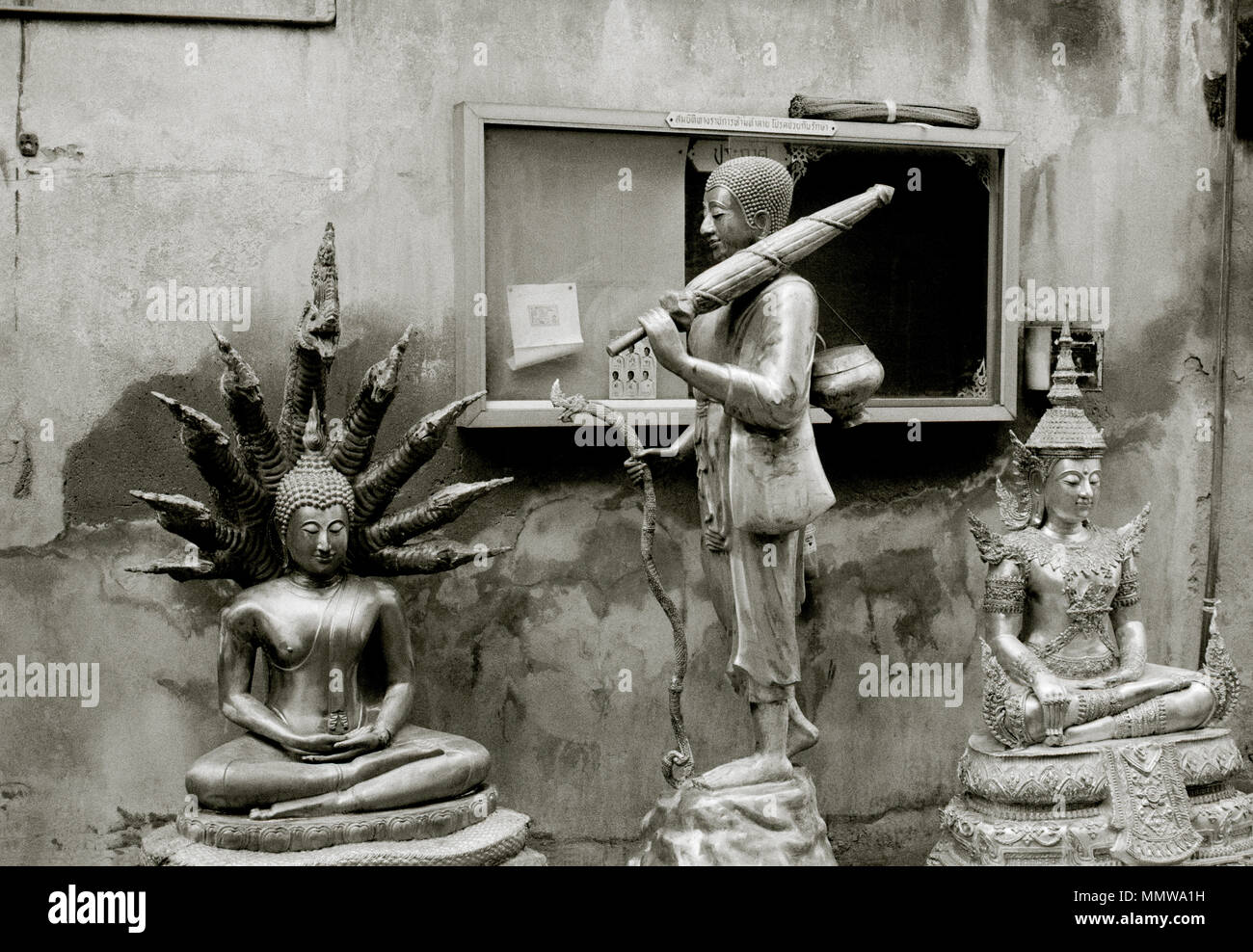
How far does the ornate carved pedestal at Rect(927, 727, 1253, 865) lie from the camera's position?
5.21m

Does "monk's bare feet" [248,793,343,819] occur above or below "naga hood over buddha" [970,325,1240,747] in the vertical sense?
below

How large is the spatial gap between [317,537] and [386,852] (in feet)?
3.30

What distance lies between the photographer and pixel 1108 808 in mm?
5258

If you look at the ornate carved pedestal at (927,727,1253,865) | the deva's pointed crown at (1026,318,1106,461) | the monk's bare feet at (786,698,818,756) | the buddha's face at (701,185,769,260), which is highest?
the buddha's face at (701,185,769,260)

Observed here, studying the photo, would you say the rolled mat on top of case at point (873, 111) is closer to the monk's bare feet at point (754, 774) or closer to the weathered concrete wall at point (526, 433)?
the weathered concrete wall at point (526, 433)

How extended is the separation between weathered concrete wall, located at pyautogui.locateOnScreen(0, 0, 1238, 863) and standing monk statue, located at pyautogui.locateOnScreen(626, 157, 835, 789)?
114cm

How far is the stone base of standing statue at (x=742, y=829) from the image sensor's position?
15.9 feet

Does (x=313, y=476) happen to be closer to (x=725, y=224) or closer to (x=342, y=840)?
(x=342, y=840)

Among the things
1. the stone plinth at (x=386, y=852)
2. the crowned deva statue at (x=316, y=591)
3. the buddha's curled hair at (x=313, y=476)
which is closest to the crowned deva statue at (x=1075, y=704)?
the stone plinth at (x=386, y=852)

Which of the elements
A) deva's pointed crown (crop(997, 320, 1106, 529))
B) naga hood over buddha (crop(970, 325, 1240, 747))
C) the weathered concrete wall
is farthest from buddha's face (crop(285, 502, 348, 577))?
deva's pointed crown (crop(997, 320, 1106, 529))

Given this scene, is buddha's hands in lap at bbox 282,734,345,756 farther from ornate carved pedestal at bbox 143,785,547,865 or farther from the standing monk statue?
the standing monk statue

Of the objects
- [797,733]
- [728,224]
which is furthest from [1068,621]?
[728,224]

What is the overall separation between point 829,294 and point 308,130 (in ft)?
6.88
